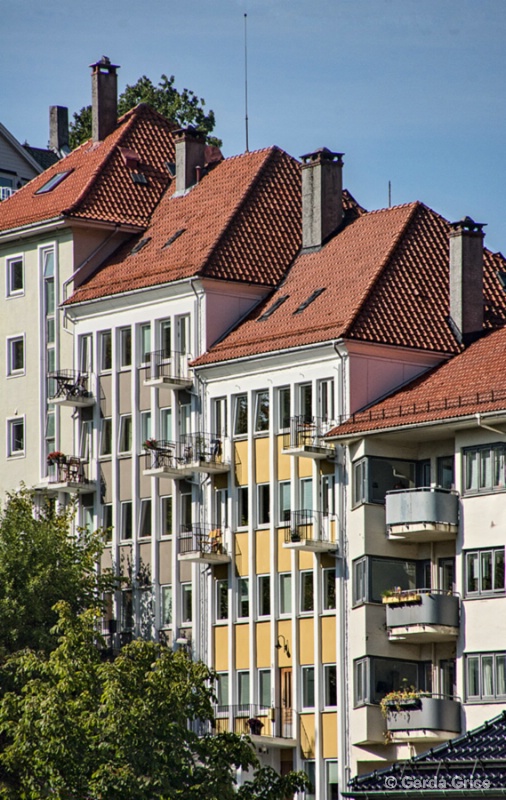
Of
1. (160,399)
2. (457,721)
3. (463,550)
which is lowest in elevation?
(457,721)

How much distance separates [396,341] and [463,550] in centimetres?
936

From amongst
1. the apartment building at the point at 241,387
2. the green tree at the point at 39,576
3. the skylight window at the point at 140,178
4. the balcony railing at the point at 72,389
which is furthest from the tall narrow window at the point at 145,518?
the skylight window at the point at 140,178

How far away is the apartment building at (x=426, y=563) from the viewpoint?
85006 millimetres

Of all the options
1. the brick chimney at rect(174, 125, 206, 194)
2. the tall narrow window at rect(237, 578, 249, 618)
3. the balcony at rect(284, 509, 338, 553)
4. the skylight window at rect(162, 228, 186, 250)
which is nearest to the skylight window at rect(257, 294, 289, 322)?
the skylight window at rect(162, 228, 186, 250)

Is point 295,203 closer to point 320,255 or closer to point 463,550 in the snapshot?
point 320,255

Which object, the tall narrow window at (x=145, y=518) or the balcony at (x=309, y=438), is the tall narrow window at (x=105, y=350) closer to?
the tall narrow window at (x=145, y=518)

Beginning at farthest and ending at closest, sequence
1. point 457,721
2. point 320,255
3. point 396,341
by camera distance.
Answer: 1. point 320,255
2. point 396,341
3. point 457,721

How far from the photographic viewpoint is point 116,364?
102 meters

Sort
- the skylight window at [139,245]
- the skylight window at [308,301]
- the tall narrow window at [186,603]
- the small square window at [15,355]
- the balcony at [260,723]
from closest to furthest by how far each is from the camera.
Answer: the balcony at [260,723] → the skylight window at [308,301] → the tall narrow window at [186,603] → the skylight window at [139,245] → the small square window at [15,355]

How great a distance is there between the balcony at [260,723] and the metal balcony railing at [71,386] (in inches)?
592

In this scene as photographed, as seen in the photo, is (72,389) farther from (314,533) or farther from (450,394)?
(450,394)

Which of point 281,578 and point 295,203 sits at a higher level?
point 295,203

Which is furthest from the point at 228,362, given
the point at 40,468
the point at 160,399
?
the point at 40,468

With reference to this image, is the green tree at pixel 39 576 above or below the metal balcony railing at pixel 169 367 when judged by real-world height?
below
